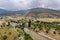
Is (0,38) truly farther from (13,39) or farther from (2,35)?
(13,39)

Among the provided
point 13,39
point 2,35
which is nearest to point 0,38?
point 2,35

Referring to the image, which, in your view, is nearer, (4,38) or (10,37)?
(4,38)

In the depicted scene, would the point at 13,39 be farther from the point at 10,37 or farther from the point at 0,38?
the point at 0,38

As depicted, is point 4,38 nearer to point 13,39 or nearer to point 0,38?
point 0,38

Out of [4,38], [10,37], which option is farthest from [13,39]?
[4,38]

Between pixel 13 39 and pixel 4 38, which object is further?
pixel 13 39
